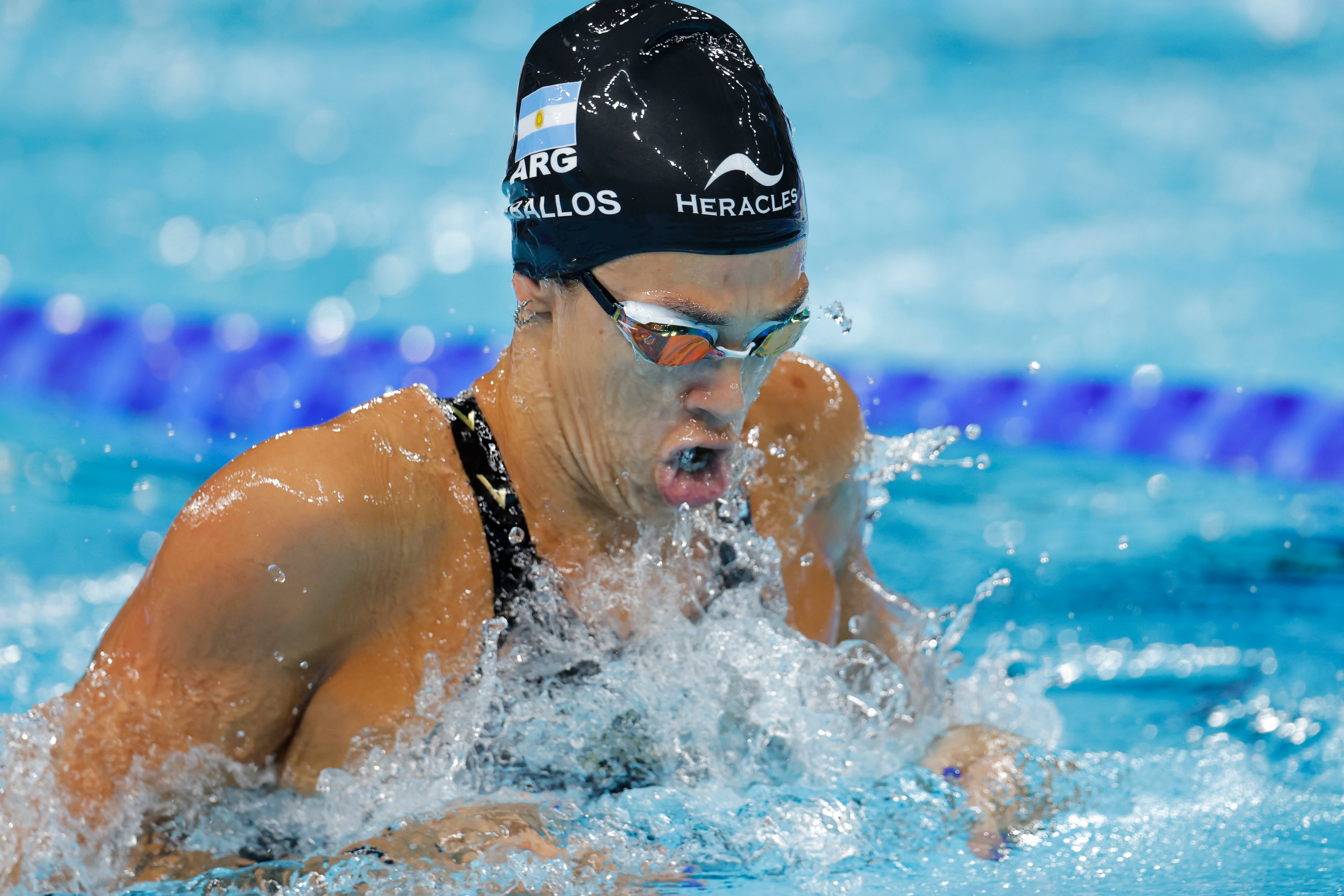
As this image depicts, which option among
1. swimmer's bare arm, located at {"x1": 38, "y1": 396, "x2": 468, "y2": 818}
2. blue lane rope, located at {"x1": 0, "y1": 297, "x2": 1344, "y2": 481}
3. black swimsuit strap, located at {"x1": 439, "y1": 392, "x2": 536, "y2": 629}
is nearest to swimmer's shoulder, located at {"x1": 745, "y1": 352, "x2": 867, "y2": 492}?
black swimsuit strap, located at {"x1": 439, "y1": 392, "x2": 536, "y2": 629}

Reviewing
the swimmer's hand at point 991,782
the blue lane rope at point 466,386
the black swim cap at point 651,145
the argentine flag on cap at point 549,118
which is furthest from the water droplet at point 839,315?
the blue lane rope at point 466,386

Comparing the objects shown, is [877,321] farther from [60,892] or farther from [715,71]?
[60,892]

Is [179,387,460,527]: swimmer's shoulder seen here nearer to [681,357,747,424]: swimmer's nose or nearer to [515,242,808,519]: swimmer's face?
[515,242,808,519]: swimmer's face

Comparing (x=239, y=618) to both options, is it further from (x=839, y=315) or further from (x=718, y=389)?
(x=839, y=315)

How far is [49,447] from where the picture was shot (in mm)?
4781

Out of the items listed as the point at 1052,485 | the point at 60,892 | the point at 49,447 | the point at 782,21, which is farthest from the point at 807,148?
the point at 60,892

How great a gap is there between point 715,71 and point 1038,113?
6224 millimetres

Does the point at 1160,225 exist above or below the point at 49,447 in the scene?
above

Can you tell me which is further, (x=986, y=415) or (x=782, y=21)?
(x=782, y=21)

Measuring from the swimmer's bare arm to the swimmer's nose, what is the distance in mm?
428

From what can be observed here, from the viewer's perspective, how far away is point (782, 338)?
186 cm

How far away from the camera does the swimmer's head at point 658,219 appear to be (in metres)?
1.80

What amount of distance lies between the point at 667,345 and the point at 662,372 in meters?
0.05

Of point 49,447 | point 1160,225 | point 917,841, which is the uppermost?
point 1160,225
